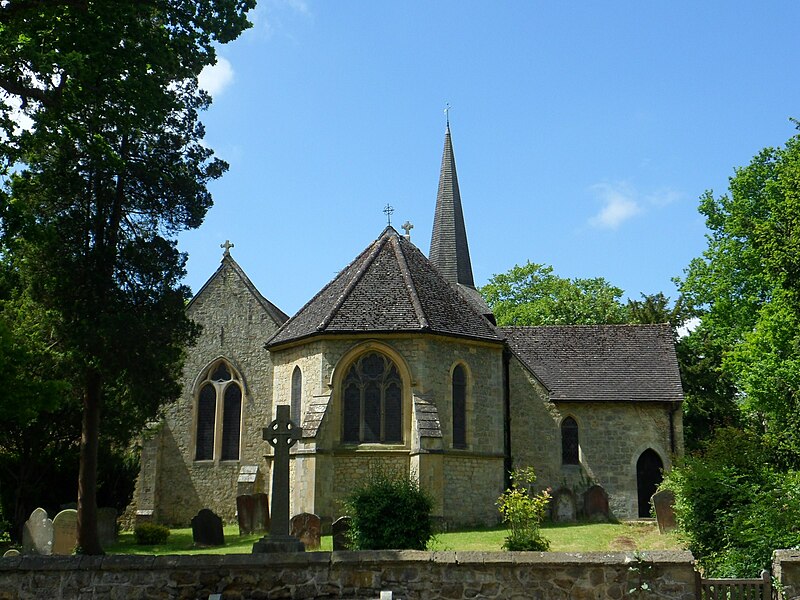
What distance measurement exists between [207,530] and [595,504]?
11.8 metres

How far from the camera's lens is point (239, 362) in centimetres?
2784

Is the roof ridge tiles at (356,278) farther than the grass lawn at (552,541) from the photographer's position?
Yes

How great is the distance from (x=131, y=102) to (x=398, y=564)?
979cm

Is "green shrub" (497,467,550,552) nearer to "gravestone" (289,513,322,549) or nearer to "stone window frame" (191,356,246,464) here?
"gravestone" (289,513,322,549)

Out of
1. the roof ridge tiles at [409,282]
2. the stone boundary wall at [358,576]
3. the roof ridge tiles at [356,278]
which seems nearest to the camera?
the stone boundary wall at [358,576]

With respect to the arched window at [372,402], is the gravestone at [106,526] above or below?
below

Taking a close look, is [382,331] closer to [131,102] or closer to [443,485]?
[443,485]

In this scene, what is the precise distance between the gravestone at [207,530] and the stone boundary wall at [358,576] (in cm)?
961

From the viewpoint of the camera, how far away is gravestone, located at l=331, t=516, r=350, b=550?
50.9 feet

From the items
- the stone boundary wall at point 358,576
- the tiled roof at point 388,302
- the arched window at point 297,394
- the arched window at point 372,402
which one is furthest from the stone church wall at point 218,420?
the stone boundary wall at point 358,576

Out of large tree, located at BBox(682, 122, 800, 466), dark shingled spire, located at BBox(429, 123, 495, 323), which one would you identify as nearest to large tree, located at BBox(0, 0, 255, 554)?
large tree, located at BBox(682, 122, 800, 466)

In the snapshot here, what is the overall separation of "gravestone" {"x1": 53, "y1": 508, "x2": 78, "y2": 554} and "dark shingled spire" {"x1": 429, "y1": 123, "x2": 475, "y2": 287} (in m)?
22.9

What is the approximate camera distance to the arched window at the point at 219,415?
89.1 ft

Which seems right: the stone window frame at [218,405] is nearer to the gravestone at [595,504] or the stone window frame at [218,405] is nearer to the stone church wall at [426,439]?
the stone church wall at [426,439]
